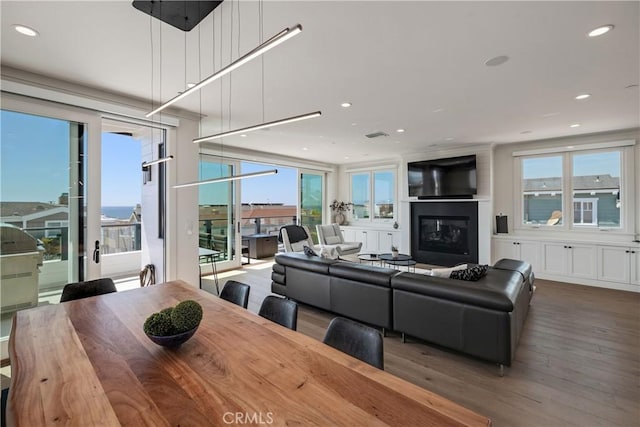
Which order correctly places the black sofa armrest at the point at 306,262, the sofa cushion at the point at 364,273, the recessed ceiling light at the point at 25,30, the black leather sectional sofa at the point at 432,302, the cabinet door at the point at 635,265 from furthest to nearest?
1. the cabinet door at the point at 635,265
2. the black sofa armrest at the point at 306,262
3. the sofa cushion at the point at 364,273
4. the black leather sectional sofa at the point at 432,302
5. the recessed ceiling light at the point at 25,30

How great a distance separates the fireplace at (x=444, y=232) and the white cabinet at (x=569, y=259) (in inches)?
50.1

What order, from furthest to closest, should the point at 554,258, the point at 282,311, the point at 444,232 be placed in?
the point at 444,232 → the point at 554,258 → the point at 282,311

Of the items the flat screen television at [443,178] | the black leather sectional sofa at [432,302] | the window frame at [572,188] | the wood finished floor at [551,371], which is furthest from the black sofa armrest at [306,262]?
the window frame at [572,188]

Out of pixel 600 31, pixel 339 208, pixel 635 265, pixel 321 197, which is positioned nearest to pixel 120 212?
pixel 321 197

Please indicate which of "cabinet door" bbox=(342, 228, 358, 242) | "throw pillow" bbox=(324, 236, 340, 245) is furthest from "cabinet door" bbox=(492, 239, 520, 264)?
"cabinet door" bbox=(342, 228, 358, 242)

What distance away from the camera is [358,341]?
5.08 ft

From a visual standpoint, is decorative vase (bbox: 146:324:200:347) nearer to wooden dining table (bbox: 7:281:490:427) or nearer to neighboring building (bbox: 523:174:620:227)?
wooden dining table (bbox: 7:281:490:427)

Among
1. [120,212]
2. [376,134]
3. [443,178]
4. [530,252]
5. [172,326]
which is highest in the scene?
[376,134]

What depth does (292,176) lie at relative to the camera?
8.84 meters

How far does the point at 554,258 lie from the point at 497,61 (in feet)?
15.2

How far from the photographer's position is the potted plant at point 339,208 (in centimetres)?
936

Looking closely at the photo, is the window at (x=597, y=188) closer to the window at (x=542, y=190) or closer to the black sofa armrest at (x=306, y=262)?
the window at (x=542, y=190)

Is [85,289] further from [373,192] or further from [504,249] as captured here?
[373,192]

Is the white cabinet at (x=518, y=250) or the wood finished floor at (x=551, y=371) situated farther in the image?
the white cabinet at (x=518, y=250)
